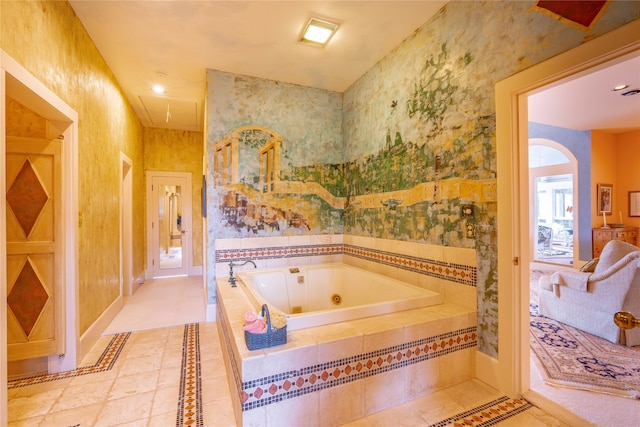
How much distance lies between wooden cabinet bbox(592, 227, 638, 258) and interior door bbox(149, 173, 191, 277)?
7.82 meters

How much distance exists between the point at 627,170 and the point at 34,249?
9.02m

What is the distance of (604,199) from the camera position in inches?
218

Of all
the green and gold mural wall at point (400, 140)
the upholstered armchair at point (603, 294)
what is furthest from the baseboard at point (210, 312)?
the upholstered armchair at point (603, 294)

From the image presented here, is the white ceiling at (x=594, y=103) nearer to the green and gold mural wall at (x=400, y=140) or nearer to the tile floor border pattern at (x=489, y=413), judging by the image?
the green and gold mural wall at (x=400, y=140)

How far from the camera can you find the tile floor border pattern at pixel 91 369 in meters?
1.97

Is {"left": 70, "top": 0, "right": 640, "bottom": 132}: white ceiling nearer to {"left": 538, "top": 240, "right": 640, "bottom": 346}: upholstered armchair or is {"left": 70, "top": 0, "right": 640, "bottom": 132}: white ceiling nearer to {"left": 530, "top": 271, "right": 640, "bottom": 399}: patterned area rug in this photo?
{"left": 538, "top": 240, "right": 640, "bottom": 346}: upholstered armchair

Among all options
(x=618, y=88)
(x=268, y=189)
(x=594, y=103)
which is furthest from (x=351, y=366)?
(x=594, y=103)

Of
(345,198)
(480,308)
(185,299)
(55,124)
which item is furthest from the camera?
(185,299)

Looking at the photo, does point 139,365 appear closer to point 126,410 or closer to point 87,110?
point 126,410

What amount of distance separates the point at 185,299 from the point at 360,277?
258 centimetres

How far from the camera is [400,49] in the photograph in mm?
2684

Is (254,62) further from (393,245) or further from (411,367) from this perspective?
(411,367)

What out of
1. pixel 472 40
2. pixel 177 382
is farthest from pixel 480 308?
pixel 177 382

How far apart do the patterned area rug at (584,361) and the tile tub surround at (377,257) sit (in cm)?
80
